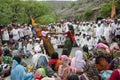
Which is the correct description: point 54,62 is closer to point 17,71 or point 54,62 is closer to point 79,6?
point 17,71

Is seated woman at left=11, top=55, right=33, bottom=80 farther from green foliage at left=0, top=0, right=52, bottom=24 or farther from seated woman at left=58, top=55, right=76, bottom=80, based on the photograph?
green foliage at left=0, top=0, right=52, bottom=24

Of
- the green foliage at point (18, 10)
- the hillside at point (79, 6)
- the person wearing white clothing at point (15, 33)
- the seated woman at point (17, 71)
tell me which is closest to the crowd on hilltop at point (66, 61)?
the seated woman at point (17, 71)

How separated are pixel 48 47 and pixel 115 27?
4.89 metres

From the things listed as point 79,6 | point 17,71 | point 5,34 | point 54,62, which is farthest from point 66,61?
point 79,6

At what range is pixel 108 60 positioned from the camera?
7477 mm

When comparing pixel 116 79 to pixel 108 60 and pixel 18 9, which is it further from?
pixel 18 9

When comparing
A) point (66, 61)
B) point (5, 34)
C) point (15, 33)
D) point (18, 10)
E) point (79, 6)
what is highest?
point (66, 61)

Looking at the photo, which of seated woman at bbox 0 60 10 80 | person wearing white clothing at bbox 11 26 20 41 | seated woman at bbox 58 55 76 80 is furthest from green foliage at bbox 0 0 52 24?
seated woman at bbox 58 55 76 80

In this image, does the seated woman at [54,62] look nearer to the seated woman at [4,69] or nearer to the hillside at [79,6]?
the seated woman at [4,69]

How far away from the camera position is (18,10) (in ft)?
122

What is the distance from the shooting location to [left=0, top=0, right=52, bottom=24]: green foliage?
31.6 meters

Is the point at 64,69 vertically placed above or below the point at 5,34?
above

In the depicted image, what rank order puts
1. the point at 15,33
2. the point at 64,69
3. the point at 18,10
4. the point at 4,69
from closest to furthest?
the point at 64,69, the point at 4,69, the point at 15,33, the point at 18,10

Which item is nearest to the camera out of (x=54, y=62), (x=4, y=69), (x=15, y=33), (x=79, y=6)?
(x=54, y=62)
